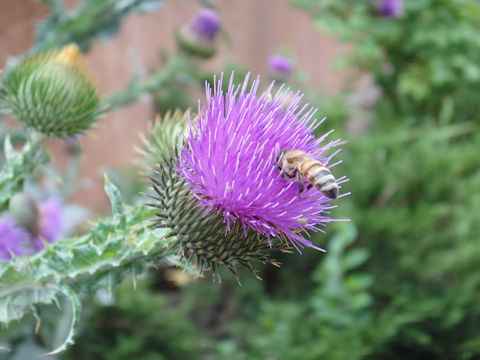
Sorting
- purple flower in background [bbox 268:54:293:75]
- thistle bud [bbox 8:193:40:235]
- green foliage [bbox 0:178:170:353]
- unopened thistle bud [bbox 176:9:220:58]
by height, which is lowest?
green foliage [bbox 0:178:170:353]

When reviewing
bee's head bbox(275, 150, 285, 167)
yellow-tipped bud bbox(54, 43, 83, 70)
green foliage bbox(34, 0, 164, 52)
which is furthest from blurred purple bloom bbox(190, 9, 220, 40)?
bee's head bbox(275, 150, 285, 167)

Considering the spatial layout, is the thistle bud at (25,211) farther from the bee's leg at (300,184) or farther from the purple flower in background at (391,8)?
the purple flower in background at (391,8)

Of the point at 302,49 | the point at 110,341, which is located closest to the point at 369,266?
the point at 110,341

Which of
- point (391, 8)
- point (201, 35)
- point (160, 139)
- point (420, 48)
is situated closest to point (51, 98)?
point (160, 139)

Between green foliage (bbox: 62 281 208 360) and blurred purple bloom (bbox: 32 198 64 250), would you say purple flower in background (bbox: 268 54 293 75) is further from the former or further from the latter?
blurred purple bloom (bbox: 32 198 64 250)

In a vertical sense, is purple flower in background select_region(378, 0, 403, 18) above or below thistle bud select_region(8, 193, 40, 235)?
above

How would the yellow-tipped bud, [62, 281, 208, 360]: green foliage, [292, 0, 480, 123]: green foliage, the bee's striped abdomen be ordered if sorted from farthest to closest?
[292, 0, 480, 123]: green foliage
[62, 281, 208, 360]: green foliage
the yellow-tipped bud
the bee's striped abdomen

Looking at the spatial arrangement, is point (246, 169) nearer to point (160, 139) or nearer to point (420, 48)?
point (160, 139)
